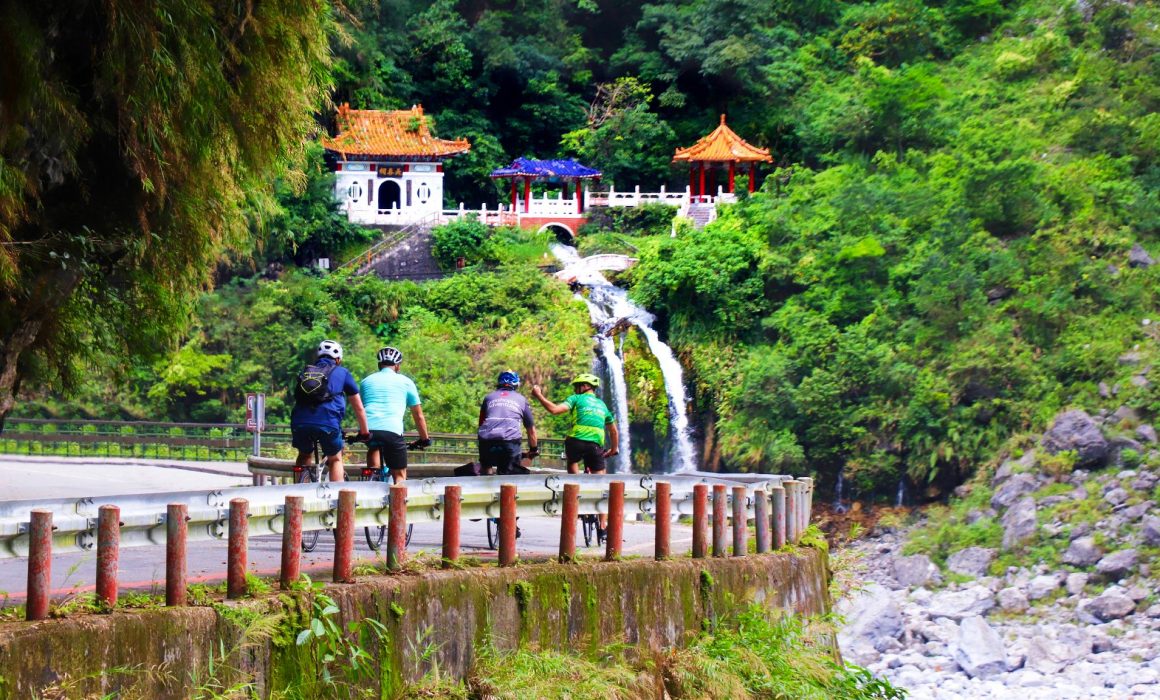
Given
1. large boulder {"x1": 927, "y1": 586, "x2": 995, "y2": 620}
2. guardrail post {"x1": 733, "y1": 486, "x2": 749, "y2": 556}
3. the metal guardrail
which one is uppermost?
the metal guardrail

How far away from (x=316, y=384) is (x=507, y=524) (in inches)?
98.1

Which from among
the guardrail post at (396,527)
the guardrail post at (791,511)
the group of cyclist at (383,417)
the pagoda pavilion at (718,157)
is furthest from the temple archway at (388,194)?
the guardrail post at (396,527)

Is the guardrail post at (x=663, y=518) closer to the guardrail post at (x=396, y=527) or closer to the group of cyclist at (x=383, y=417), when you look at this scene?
the group of cyclist at (x=383, y=417)

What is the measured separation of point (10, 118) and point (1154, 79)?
43.1 metres

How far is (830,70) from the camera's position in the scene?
55375mm

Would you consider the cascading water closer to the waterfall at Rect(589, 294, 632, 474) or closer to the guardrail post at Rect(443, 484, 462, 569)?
the waterfall at Rect(589, 294, 632, 474)

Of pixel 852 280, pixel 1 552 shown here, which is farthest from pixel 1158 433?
pixel 1 552

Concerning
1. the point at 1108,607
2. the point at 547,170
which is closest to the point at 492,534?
the point at 1108,607

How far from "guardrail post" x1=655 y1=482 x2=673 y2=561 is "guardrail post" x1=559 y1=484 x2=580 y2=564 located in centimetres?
123

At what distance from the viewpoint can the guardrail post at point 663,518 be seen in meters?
12.0

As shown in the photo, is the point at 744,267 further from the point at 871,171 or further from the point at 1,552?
the point at 1,552

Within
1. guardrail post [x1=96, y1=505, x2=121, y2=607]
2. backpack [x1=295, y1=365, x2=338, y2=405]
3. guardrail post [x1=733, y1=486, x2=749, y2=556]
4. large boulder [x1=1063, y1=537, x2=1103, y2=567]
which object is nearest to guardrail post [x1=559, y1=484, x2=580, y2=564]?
backpack [x1=295, y1=365, x2=338, y2=405]

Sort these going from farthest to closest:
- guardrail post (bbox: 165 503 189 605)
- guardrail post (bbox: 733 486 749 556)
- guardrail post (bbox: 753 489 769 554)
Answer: guardrail post (bbox: 753 489 769 554)
guardrail post (bbox: 733 486 749 556)
guardrail post (bbox: 165 503 189 605)

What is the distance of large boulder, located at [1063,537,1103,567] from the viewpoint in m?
32.3
